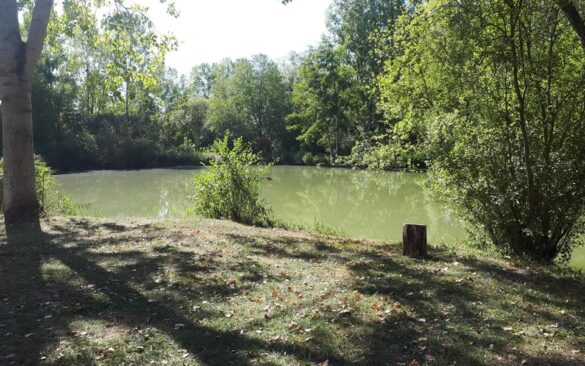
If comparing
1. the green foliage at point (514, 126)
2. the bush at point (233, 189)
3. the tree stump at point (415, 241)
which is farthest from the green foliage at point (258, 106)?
the tree stump at point (415, 241)

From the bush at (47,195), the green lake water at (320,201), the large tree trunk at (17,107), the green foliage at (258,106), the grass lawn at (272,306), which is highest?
the green foliage at (258,106)

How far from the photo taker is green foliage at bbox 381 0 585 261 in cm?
820

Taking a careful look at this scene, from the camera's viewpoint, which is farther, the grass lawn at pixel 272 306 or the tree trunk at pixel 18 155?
the tree trunk at pixel 18 155

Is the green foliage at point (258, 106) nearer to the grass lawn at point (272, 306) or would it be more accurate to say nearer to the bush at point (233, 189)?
the bush at point (233, 189)

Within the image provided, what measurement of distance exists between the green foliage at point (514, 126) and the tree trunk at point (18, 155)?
7978mm

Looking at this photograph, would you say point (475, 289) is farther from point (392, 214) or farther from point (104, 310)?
point (392, 214)

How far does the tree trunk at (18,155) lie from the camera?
30.1 ft

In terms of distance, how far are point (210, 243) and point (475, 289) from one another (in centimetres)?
437

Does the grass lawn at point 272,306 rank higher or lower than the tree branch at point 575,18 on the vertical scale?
lower

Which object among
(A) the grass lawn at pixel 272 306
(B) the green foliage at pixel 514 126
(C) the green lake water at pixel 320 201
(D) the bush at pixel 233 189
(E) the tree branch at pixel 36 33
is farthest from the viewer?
(C) the green lake water at pixel 320 201

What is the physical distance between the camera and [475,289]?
607 centimetres

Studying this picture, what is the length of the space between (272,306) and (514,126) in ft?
19.9

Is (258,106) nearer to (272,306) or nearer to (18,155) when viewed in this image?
(18,155)

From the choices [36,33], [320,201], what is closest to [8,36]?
[36,33]
